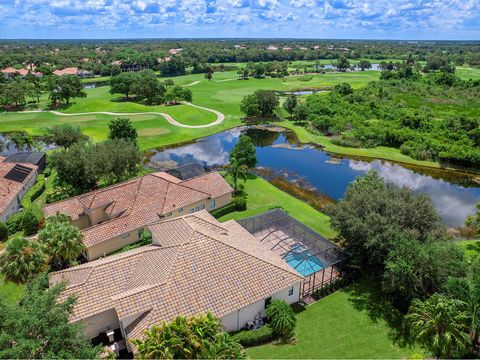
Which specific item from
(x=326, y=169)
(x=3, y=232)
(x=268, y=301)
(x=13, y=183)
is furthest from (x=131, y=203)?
(x=326, y=169)

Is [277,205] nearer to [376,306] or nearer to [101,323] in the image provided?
[376,306]

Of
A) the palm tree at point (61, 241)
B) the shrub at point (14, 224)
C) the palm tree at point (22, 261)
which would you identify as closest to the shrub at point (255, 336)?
the palm tree at point (61, 241)

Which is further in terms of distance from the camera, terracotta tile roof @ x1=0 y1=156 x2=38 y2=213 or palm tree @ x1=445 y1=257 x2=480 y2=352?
terracotta tile roof @ x1=0 y1=156 x2=38 y2=213

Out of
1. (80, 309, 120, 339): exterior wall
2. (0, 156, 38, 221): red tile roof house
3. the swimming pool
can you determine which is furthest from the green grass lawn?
(80, 309, 120, 339): exterior wall

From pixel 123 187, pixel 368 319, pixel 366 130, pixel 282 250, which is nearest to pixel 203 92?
pixel 366 130

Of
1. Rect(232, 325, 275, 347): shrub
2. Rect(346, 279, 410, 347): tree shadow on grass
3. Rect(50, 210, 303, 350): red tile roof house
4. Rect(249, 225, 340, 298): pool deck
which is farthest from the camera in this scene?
Rect(249, 225, 340, 298): pool deck

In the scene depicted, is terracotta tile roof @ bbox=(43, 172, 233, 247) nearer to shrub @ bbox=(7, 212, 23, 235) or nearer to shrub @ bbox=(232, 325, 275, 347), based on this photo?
shrub @ bbox=(7, 212, 23, 235)

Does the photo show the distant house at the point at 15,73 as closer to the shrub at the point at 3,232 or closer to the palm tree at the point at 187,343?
the shrub at the point at 3,232

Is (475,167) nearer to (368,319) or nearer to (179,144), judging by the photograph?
(368,319)
